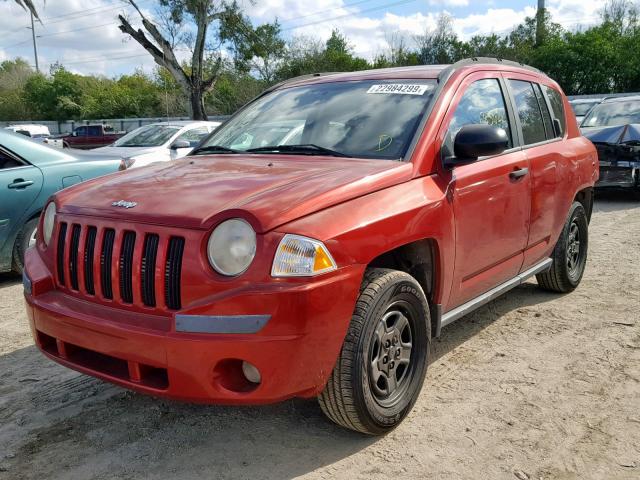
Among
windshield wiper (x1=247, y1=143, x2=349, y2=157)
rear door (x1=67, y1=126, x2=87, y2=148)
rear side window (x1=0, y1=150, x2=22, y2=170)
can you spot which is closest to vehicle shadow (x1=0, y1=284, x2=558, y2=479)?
windshield wiper (x1=247, y1=143, x2=349, y2=157)

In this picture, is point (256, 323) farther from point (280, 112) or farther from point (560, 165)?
point (560, 165)

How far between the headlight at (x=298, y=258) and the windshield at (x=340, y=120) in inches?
37.1

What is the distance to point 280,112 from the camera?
398 cm

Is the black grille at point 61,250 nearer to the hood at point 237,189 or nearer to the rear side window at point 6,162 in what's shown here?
the hood at point 237,189

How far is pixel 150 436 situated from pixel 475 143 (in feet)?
7.14

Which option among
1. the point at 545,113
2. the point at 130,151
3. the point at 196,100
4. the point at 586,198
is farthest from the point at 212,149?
the point at 196,100

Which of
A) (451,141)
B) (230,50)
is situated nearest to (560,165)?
(451,141)

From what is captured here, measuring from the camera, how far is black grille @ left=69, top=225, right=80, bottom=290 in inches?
112

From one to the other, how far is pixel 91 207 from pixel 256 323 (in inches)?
42.1

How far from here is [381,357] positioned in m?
2.88

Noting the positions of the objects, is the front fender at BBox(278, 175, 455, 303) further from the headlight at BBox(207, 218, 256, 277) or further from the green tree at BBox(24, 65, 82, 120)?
the green tree at BBox(24, 65, 82, 120)

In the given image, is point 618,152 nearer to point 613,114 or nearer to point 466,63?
point 613,114

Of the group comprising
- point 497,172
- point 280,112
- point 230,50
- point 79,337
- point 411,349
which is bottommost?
point 411,349

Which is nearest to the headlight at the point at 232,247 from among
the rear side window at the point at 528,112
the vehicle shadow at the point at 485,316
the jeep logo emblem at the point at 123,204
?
the jeep logo emblem at the point at 123,204
